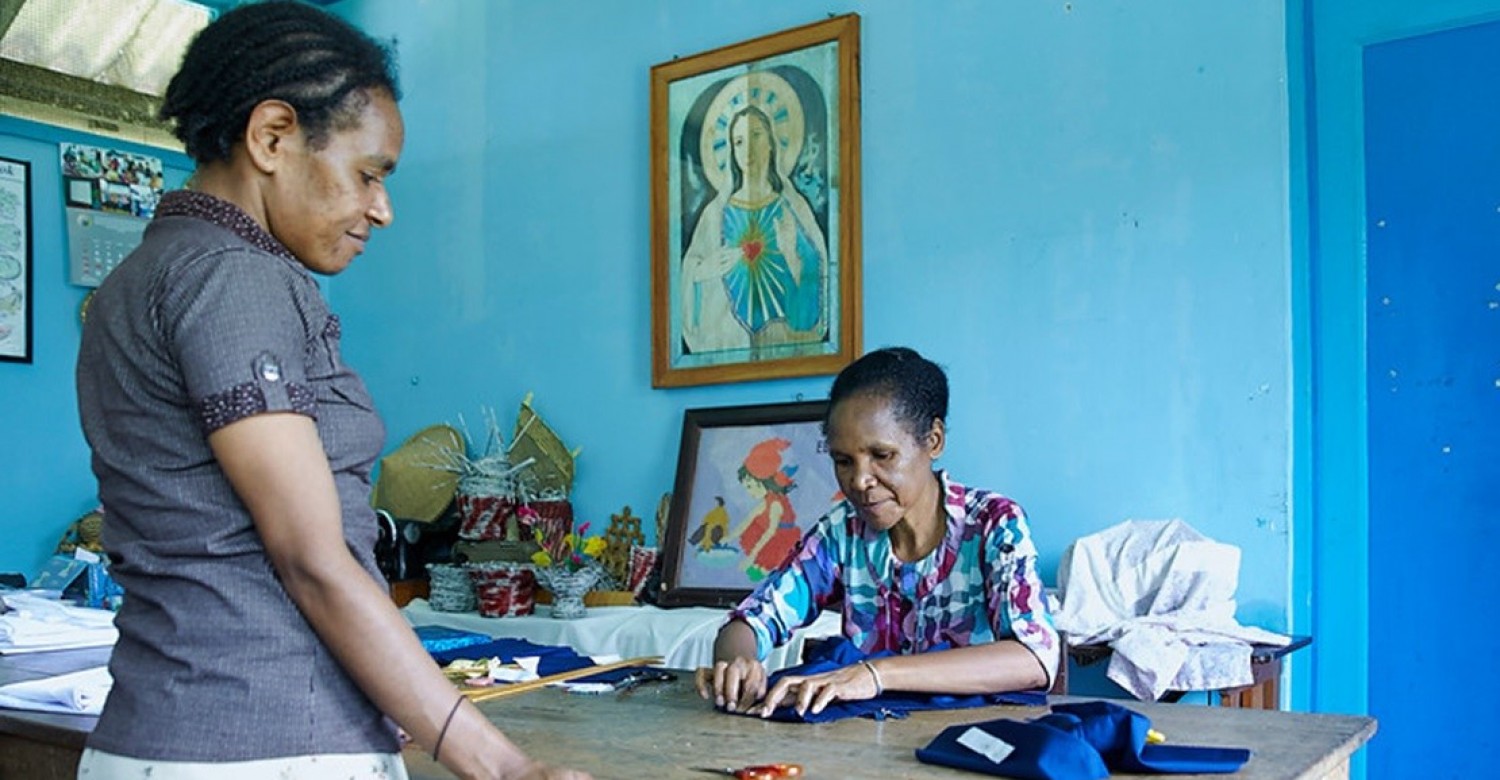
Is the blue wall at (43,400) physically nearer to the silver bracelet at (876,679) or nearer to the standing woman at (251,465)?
A: the silver bracelet at (876,679)

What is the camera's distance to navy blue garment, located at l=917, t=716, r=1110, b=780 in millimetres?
1506

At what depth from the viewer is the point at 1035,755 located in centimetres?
151

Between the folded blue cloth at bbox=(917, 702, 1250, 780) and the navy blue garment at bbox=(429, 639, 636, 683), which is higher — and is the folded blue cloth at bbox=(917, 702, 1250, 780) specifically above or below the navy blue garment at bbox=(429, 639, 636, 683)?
above

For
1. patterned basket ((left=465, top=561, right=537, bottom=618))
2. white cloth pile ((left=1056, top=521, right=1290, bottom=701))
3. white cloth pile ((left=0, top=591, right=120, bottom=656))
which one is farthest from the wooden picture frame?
white cloth pile ((left=0, top=591, right=120, bottom=656))

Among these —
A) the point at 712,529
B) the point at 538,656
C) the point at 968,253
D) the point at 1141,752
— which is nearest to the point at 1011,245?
the point at 968,253

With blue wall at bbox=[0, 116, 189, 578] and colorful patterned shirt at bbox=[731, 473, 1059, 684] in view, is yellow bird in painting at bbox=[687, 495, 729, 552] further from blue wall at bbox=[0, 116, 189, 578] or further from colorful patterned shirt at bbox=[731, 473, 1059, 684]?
blue wall at bbox=[0, 116, 189, 578]

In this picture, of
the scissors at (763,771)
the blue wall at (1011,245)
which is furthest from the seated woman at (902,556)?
the blue wall at (1011,245)

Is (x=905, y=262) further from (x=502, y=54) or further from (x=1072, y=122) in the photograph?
(x=502, y=54)

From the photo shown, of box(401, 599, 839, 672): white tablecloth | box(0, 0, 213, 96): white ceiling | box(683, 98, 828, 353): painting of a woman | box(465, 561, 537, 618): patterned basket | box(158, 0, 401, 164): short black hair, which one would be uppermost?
box(0, 0, 213, 96): white ceiling

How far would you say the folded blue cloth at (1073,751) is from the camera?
152 cm

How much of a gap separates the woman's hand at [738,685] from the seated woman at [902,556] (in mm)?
86

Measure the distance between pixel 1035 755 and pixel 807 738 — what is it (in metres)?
0.39

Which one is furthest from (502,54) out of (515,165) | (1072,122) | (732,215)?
(1072,122)

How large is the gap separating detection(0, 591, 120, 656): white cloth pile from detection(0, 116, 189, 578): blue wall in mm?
2137
